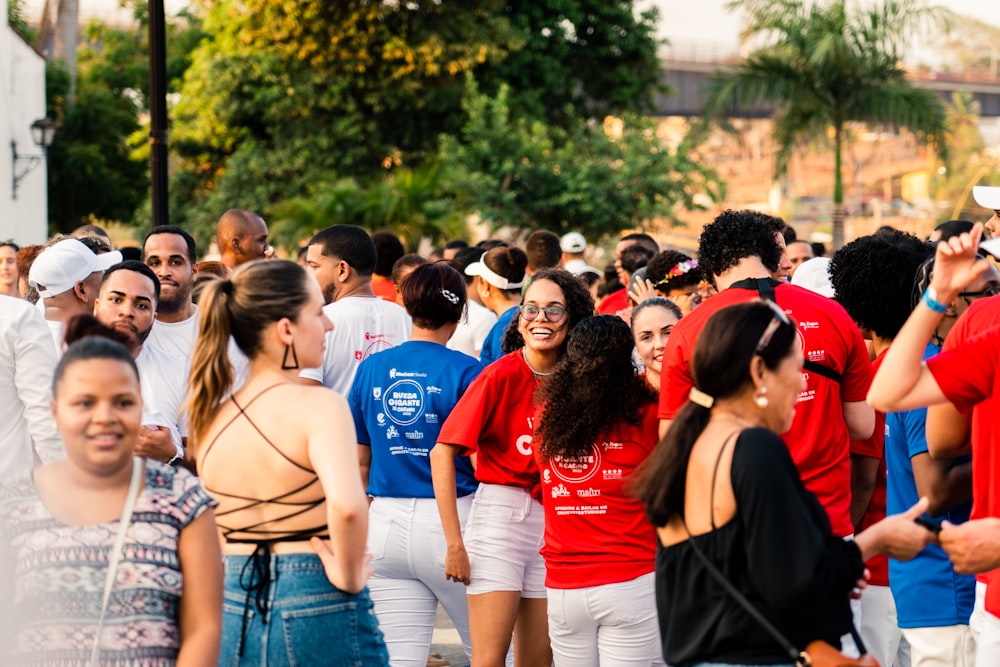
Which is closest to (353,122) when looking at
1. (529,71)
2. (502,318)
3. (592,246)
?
(529,71)

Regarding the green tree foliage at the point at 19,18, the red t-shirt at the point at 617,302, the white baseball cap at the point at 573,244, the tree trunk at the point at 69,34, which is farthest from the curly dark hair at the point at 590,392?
the tree trunk at the point at 69,34

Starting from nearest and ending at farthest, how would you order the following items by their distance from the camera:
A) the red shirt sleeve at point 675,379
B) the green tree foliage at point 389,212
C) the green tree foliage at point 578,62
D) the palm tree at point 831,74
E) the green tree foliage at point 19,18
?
the red shirt sleeve at point 675,379 < the green tree foliage at point 389,212 < the palm tree at point 831,74 < the green tree foliage at point 578,62 < the green tree foliage at point 19,18

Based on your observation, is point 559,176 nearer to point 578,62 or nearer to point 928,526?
point 578,62

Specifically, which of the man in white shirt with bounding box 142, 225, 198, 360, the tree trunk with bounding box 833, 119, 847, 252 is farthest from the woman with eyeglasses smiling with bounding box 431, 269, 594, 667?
the tree trunk with bounding box 833, 119, 847, 252

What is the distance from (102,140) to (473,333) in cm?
3365

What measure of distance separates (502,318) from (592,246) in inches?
837

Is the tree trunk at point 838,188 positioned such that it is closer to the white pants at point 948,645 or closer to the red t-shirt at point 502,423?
the red t-shirt at point 502,423

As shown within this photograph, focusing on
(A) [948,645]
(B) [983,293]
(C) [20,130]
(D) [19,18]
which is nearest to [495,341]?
(B) [983,293]

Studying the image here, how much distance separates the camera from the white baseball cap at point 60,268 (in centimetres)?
602

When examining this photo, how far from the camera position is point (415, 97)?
28.5m

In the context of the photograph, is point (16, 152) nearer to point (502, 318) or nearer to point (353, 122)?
point (353, 122)

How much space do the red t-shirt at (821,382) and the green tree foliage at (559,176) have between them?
66.8 feet

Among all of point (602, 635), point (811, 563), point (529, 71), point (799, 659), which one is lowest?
point (602, 635)

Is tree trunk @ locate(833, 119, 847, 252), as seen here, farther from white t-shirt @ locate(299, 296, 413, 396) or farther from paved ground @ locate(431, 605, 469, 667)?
white t-shirt @ locate(299, 296, 413, 396)
